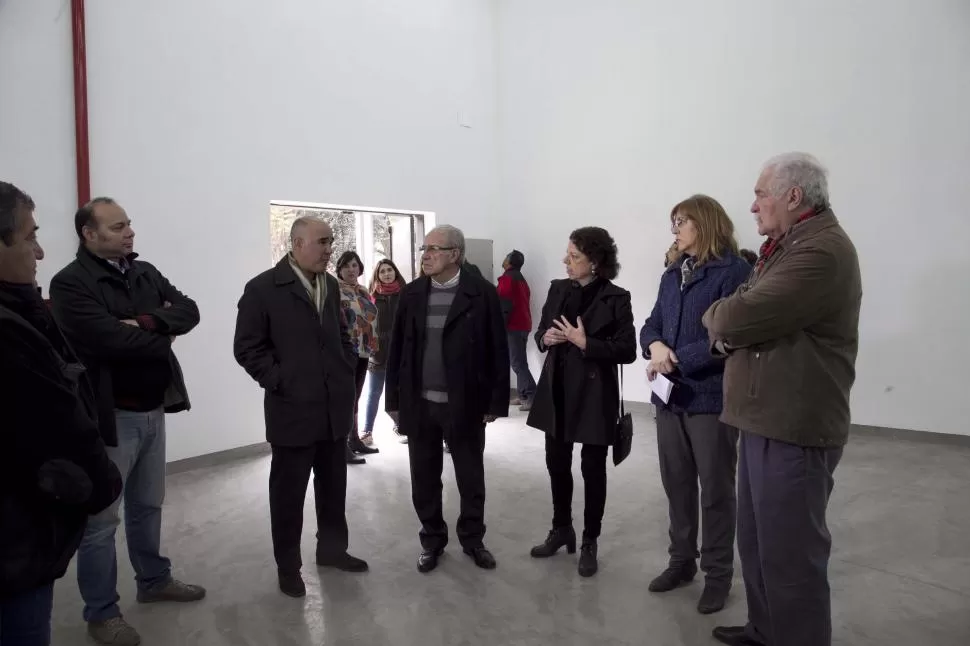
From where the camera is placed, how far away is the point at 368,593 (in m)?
2.92

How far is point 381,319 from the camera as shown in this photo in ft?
17.7

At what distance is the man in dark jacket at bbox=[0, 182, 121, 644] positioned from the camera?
132cm

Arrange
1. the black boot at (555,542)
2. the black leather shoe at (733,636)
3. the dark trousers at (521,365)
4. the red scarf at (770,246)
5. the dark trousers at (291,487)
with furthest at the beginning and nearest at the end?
the dark trousers at (521,365)
the black boot at (555,542)
the dark trousers at (291,487)
the black leather shoe at (733,636)
the red scarf at (770,246)

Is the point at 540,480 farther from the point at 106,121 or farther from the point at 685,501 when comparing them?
the point at 106,121

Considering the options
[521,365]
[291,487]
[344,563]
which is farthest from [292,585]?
[521,365]

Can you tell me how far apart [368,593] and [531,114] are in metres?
5.90

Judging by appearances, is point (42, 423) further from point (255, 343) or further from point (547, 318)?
point (547, 318)

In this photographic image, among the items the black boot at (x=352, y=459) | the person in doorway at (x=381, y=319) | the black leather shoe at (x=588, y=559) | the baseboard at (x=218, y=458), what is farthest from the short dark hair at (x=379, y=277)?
the black leather shoe at (x=588, y=559)

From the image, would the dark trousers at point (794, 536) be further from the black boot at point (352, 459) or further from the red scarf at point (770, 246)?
the black boot at point (352, 459)

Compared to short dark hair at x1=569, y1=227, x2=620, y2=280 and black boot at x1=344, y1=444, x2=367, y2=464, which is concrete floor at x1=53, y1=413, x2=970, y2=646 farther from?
short dark hair at x1=569, y1=227, x2=620, y2=280

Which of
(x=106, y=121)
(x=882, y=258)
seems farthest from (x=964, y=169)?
(x=106, y=121)

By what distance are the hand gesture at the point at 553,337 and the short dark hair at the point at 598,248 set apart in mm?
339

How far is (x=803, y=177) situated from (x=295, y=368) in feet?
6.88

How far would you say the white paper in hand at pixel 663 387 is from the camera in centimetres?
270
